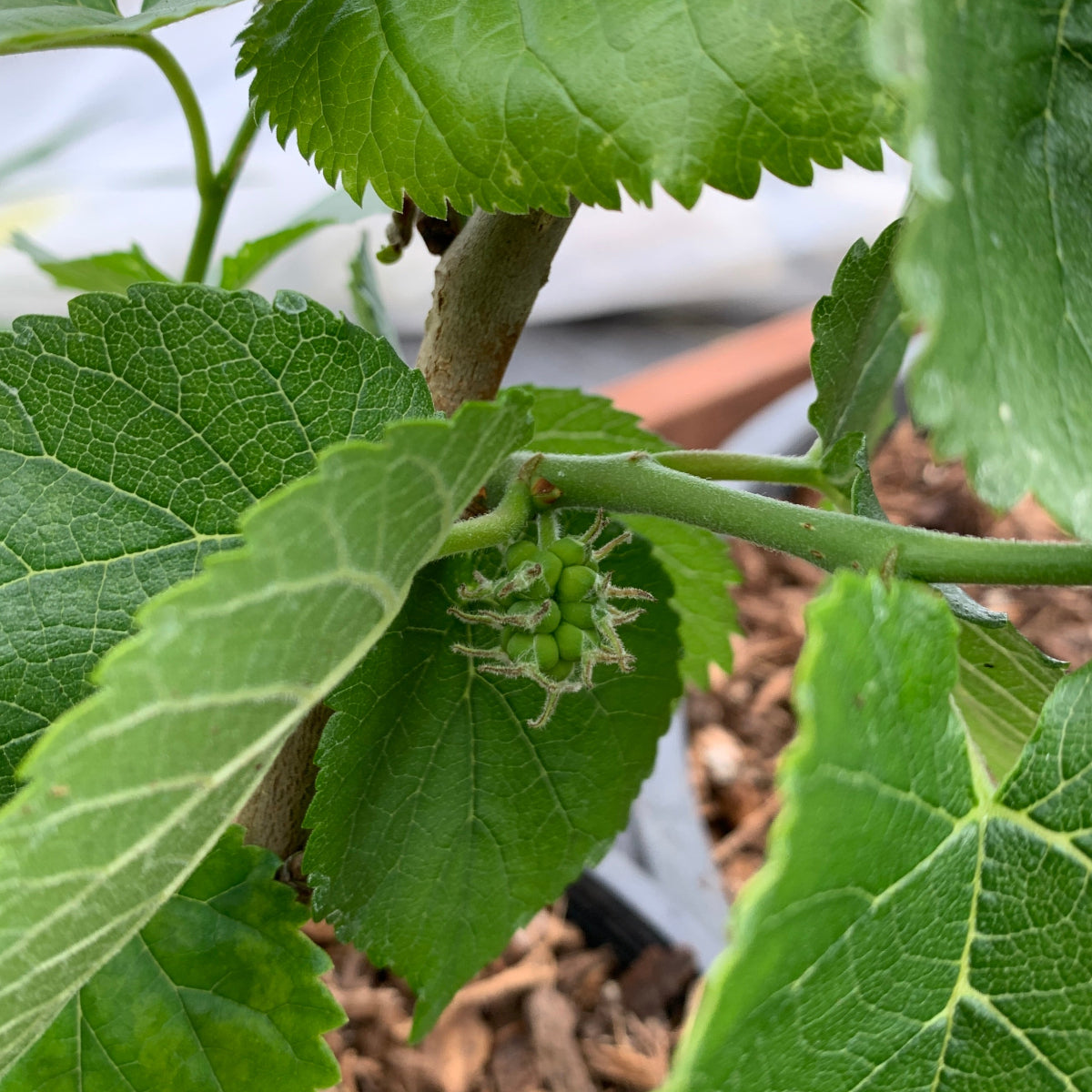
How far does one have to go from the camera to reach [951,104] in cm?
20

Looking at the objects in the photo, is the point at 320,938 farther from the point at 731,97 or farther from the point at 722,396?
the point at 722,396

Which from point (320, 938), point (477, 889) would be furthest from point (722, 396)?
point (477, 889)

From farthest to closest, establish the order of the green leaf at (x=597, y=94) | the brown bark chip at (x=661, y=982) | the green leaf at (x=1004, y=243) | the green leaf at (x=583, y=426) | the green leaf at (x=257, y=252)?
1. the brown bark chip at (x=661, y=982)
2. the green leaf at (x=257, y=252)
3. the green leaf at (x=583, y=426)
4. the green leaf at (x=597, y=94)
5. the green leaf at (x=1004, y=243)

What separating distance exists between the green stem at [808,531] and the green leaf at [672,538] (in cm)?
16

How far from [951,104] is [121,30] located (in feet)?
0.76

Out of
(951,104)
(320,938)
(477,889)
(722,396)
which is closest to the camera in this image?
(951,104)

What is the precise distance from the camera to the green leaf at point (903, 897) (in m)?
0.21

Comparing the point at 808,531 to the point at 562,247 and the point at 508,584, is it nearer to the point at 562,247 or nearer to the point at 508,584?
the point at 508,584

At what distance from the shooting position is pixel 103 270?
2.14 feet

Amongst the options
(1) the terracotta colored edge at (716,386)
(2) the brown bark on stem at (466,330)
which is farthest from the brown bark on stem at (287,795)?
(1) the terracotta colored edge at (716,386)

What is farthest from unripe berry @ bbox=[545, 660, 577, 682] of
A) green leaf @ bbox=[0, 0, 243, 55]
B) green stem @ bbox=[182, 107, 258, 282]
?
green stem @ bbox=[182, 107, 258, 282]

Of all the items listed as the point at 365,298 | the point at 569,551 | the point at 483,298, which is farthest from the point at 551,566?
the point at 365,298

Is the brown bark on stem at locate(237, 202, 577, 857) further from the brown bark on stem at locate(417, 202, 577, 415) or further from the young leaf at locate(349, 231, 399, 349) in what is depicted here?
the young leaf at locate(349, 231, 399, 349)

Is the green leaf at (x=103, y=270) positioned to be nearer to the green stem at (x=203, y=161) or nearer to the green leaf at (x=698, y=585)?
the green stem at (x=203, y=161)
